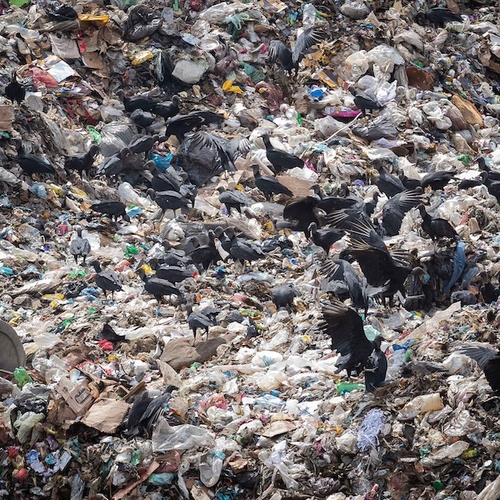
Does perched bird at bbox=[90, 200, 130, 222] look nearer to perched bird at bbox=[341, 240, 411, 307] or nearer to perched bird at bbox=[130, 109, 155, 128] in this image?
perched bird at bbox=[130, 109, 155, 128]

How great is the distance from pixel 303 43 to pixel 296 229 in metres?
3.61

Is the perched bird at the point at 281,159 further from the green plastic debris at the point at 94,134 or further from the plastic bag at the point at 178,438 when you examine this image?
the plastic bag at the point at 178,438

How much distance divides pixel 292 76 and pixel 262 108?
765mm

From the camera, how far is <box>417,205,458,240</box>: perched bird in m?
8.20

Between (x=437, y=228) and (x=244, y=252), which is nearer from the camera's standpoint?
(x=437, y=228)

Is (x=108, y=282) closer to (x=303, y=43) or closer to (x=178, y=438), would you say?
(x=178, y=438)

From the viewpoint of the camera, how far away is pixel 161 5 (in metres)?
12.8

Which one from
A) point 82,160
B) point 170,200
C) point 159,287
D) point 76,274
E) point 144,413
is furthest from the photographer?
point 82,160

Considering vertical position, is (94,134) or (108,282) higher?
(108,282)

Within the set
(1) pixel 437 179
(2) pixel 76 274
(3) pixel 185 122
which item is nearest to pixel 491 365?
(2) pixel 76 274

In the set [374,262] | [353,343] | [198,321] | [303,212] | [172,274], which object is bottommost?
[303,212]

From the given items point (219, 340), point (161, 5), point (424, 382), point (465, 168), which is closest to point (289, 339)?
point (219, 340)

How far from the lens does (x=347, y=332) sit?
5.85 m

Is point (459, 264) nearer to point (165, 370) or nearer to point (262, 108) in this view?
point (165, 370)
